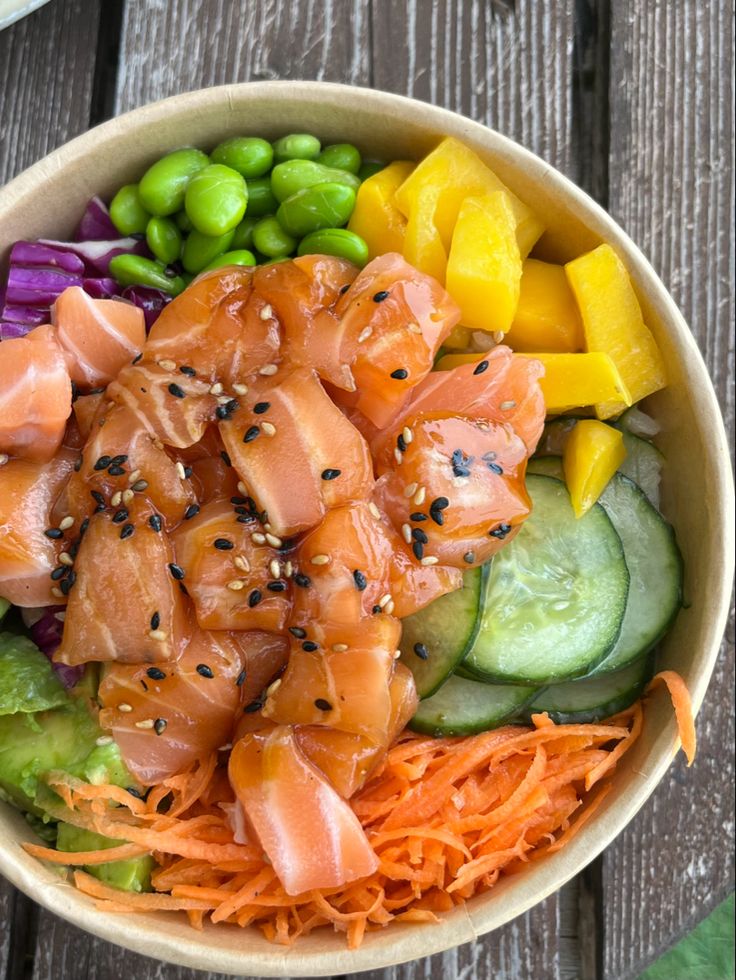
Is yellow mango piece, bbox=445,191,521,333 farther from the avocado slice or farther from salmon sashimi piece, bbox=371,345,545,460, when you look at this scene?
the avocado slice

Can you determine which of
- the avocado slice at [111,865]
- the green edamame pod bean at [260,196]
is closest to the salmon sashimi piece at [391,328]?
the green edamame pod bean at [260,196]

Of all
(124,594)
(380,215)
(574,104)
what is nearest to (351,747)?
(124,594)

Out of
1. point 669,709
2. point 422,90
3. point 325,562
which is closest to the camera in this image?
point 325,562

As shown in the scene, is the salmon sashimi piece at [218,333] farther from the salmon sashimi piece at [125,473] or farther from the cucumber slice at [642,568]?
the cucumber slice at [642,568]

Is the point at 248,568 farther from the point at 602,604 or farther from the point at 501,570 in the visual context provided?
the point at 602,604

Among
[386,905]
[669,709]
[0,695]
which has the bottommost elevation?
[386,905]

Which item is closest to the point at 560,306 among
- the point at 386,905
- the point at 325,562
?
the point at 325,562

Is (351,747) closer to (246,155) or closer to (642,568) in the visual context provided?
(642,568)
